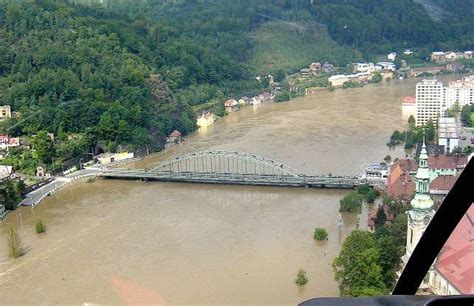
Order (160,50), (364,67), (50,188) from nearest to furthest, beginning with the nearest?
(50,188)
(160,50)
(364,67)

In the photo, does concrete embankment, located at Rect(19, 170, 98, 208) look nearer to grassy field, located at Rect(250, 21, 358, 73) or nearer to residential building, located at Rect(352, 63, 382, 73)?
grassy field, located at Rect(250, 21, 358, 73)

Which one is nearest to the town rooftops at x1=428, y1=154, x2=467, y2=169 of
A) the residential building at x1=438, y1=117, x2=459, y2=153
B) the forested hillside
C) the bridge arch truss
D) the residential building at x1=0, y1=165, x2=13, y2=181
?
the residential building at x1=438, y1=117, x2=459, y2=153

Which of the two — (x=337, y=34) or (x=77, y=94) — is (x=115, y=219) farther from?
(x=337, y=34)

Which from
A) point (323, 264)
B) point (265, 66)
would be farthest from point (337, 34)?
point (323, 264)

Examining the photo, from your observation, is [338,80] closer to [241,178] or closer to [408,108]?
[408,108]

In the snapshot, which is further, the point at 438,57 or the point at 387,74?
the point at 438,57

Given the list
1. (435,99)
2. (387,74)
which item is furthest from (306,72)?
(435,99)

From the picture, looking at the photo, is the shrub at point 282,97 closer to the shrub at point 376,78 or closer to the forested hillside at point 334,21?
the shrub at point 376,78
